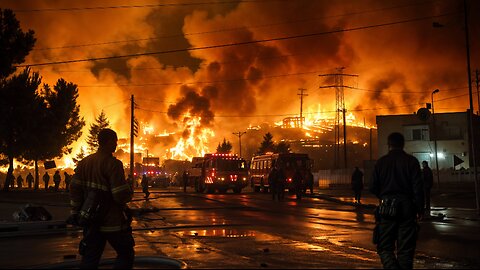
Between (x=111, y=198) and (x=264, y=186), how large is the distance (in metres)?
35.6

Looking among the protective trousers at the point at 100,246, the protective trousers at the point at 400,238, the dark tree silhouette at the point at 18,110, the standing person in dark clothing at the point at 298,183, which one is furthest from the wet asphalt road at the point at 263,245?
the dark tree silhouette at the point at 18,110

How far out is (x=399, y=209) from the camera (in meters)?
6.42

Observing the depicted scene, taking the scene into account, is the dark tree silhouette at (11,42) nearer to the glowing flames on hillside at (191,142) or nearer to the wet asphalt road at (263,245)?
the wet asphalt road at (263,245)

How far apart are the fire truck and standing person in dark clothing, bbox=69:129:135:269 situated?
107 feet

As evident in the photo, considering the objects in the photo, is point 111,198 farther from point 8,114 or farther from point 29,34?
point 8,114

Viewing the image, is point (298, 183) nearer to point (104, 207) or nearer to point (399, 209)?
point (399, 209)

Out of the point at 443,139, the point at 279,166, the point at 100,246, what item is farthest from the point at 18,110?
the point at 443,139

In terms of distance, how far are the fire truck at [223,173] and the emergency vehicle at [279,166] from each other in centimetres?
205

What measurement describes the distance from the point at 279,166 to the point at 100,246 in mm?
33184

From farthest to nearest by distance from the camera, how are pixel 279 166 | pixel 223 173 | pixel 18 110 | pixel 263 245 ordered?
pixel 18 110 → pixel 279 166 → pixel 223 173 → pixel 263 245

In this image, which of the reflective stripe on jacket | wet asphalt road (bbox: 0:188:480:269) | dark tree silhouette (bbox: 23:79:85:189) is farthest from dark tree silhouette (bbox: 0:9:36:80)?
the reflective stripe on jacket

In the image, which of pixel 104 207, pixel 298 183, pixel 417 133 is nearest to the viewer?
pixel 104 207

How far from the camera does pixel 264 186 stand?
41.2 metres

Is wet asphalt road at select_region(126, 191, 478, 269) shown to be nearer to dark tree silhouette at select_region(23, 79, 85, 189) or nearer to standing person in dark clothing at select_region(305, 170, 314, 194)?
standing person in dark clothing at select_region(305, 170, 314, 194)
